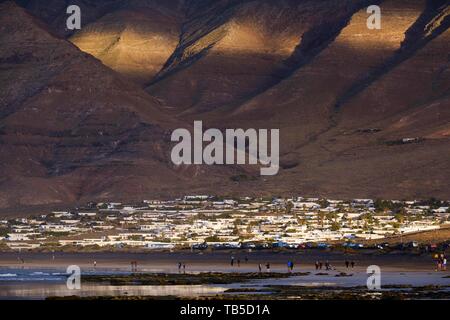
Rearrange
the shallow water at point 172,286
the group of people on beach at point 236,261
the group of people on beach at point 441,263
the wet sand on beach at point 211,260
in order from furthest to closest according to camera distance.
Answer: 1. the group of people on beach at point 236,261
2. the wet sand on beach at point 211,260
3. the group of people on beach at point 441,263
4. the shallow water at point 172,286

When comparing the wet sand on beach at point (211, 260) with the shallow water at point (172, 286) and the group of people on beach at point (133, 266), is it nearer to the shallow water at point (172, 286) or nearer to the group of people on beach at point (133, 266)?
the group of people on beach at point (133, 266)

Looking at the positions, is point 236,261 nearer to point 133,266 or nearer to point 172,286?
point 133,266

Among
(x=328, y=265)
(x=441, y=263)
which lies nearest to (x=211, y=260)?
(x=328, y=265)

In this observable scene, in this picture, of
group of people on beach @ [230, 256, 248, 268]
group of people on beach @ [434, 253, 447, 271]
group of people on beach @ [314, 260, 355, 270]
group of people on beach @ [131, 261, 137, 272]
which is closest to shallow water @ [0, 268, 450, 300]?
group of people on beach @ [314, 260, 355, 270]

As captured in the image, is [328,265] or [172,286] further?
[328,265]

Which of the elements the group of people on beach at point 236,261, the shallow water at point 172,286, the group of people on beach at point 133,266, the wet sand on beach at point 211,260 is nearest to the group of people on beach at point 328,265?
the wet sand on beach at point 211,260

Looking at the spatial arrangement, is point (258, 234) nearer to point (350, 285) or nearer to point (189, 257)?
point (189, 257)

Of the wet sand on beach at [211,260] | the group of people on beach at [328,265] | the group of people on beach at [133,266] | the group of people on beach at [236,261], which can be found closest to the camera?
the group of people on beach at [328,265]

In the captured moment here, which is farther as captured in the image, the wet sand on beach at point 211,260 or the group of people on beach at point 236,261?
the group of people on beach at point 236,261
